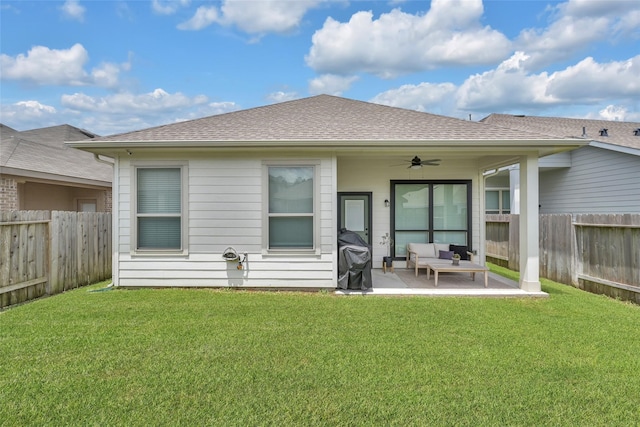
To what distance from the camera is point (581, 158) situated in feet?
35.2

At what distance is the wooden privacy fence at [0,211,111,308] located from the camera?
525 centimetres

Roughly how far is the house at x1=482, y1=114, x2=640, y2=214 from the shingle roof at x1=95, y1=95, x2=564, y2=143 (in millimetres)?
4197

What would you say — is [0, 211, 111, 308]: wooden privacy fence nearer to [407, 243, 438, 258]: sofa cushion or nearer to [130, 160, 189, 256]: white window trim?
[130, 160, 189, 256]: white window trim

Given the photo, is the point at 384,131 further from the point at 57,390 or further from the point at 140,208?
the point at 57,390

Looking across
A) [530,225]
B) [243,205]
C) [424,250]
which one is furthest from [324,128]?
[530,225]

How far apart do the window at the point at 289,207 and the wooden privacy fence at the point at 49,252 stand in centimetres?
395

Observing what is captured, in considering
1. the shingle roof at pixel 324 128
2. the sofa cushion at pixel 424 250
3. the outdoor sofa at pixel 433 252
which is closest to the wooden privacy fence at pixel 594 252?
the outdoor sofa at pixel 433 252

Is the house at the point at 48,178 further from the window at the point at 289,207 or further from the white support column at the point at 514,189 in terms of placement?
the white support column at the point at 514,189

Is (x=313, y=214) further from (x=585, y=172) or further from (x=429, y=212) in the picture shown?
(x=585, y=172)

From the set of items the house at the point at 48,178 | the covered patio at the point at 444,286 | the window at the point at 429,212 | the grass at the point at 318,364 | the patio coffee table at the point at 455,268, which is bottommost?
the grass at the point at 318,364

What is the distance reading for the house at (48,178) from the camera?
834cm

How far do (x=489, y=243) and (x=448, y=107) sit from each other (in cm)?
2438

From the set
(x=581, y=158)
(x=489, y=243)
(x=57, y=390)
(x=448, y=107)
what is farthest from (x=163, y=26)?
(x=448, y=107)

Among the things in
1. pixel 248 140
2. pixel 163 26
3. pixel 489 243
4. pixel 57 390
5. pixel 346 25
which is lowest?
pixel 57 390
